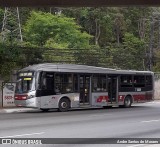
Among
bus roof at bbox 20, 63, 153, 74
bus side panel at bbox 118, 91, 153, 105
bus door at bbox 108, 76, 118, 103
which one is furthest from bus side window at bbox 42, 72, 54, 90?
bus side panel at bbox 118, 91, 153, 105

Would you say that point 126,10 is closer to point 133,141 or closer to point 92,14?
point 92,14

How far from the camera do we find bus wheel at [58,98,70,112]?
27156 millimetres

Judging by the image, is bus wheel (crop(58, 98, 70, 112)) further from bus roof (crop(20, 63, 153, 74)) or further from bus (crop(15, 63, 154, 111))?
bus roof (crop(20, 63, 153, 74))

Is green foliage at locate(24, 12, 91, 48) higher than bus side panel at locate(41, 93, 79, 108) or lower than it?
higher

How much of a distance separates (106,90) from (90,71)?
2.04 m

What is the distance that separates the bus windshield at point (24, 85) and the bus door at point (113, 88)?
6414 mm

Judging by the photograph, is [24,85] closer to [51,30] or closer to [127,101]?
[127,101]

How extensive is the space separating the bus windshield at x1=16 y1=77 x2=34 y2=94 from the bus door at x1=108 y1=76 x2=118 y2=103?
641 cm

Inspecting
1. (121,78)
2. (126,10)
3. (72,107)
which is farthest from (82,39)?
(72,107)

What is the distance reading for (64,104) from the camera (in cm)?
2734

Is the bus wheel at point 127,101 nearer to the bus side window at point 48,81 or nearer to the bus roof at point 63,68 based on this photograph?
the bus roof at point 63,68

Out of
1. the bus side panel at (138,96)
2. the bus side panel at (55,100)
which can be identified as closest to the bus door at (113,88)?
the bus side panel at (138,96)

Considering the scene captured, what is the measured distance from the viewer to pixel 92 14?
64.8m

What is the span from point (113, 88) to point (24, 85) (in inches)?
273
